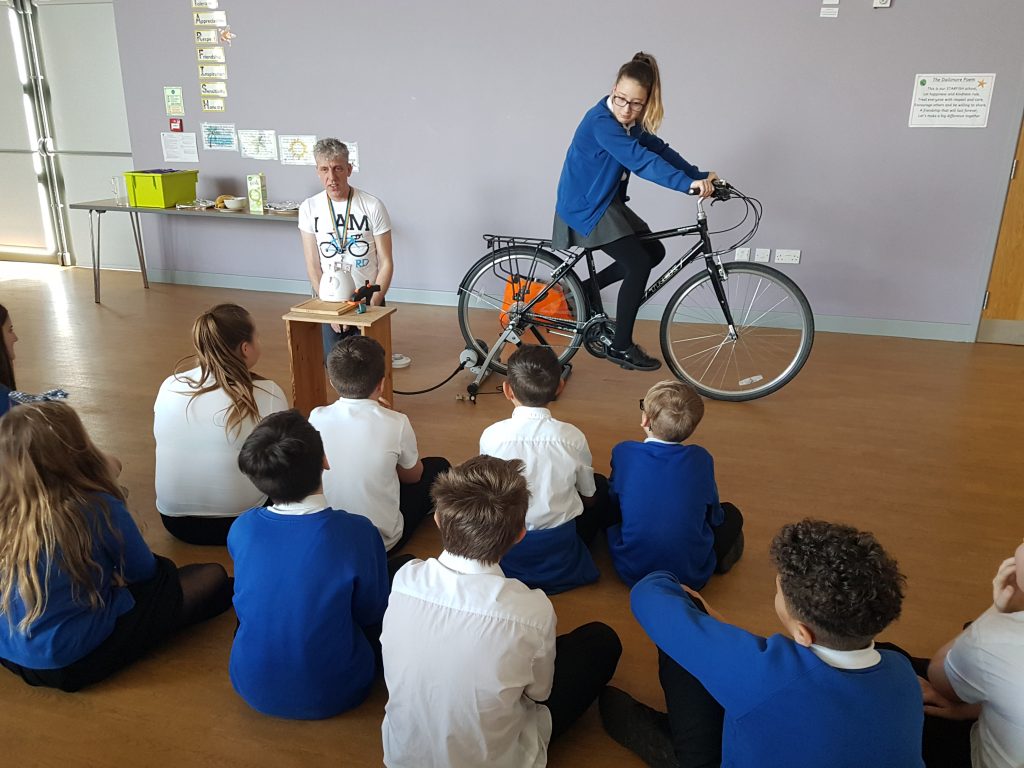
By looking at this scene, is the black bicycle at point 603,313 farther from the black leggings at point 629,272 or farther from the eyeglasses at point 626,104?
the eyeglasses at point 626,104

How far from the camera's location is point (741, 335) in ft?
15.8

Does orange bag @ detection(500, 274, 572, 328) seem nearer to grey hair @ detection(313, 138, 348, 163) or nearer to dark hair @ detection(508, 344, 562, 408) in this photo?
grey hair @ detection(313, 138, 348, 163)

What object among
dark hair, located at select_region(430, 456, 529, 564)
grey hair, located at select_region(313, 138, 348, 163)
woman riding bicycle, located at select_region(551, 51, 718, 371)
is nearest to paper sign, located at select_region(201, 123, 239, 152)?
grey hair, located at select_region(313, 138, 348, 163)

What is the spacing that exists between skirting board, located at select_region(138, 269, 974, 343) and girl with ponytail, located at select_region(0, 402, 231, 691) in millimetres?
3831

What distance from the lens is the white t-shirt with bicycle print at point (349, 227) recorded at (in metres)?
Answer: 3.59

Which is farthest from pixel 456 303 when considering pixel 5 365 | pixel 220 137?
pixel 5 365

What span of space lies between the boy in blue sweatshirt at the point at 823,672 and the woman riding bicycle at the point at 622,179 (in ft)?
7.36

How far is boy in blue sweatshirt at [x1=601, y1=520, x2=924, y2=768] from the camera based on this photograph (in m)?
1.14

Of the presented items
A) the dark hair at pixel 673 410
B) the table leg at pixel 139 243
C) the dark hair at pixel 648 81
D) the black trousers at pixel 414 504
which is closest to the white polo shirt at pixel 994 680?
the dark hair at pixel 673 410

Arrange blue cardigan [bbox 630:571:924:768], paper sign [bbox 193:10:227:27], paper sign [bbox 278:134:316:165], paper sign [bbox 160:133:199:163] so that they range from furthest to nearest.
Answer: paper sign [bbox 160:133:199:163]
paper sign [bbox 278:134:316:165]
paper sign [bbox 193:10:227:27]
blue cardigan [bbox 630:571:924:768]

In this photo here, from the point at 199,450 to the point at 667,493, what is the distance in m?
1.33

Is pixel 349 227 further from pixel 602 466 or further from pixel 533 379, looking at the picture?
pixel 533 379

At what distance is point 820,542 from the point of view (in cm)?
120

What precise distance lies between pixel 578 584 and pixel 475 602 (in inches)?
35.5
